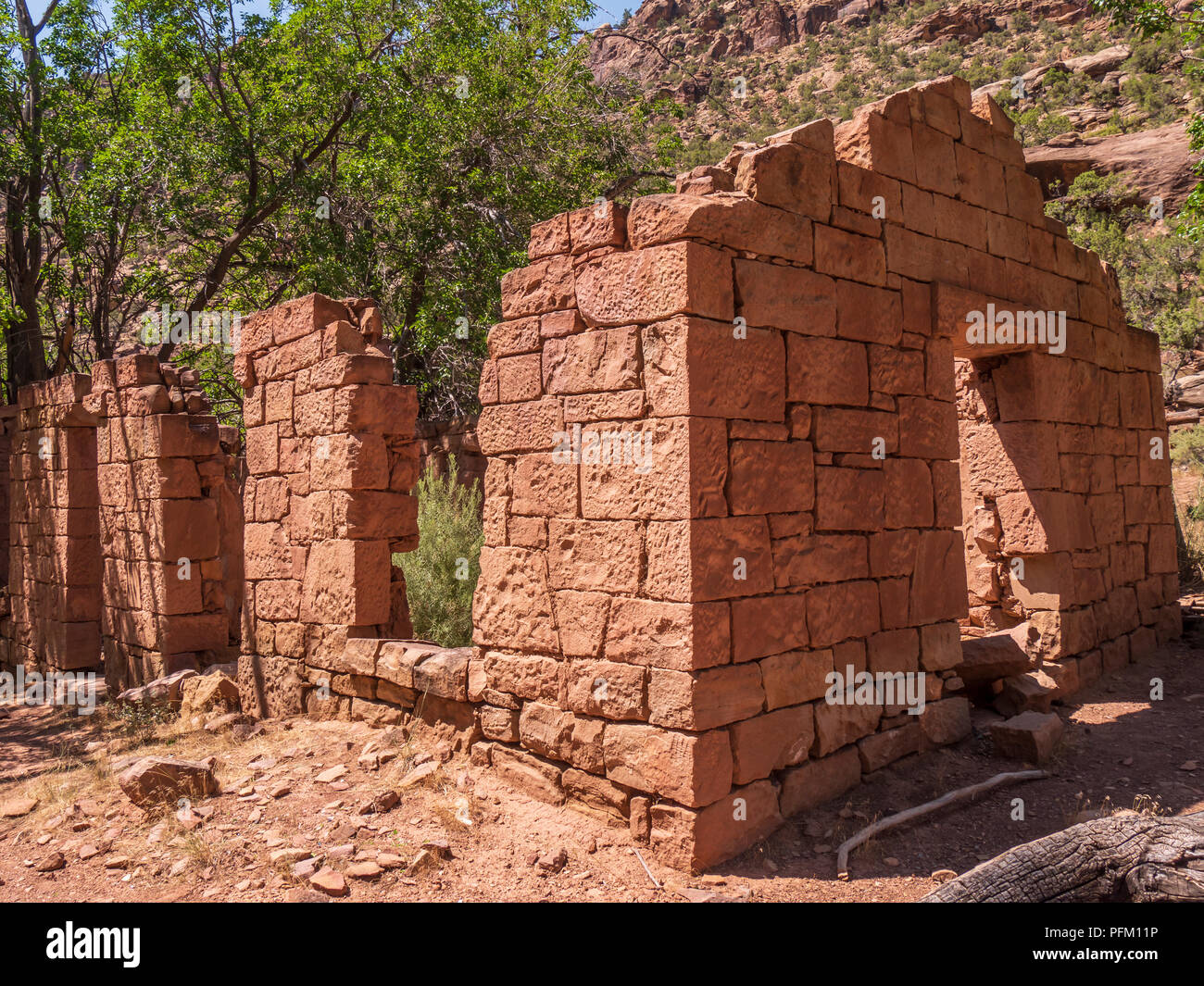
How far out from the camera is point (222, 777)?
18.6 feet

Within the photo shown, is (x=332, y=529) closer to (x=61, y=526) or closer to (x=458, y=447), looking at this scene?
(x=61, y=526)

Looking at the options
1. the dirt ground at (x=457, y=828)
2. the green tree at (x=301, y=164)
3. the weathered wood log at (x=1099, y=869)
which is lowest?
the dirt ground at (x=457, y=828)

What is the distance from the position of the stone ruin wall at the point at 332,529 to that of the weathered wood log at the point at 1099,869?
3220mm

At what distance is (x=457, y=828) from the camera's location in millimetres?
4656

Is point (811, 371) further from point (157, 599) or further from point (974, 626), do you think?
point (157, 599)

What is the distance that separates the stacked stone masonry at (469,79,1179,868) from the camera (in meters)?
4.24

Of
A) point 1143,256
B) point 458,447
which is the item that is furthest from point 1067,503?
point 1143,256

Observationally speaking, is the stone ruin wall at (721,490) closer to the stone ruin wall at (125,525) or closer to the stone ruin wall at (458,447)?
the stone ruin wall at (125,525)

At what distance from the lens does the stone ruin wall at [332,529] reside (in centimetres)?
620

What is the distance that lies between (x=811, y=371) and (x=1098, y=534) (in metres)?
4.13

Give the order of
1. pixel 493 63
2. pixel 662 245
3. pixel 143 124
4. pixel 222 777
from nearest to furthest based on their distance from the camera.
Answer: pixel 662 245 < pixel 222 777 < pixel 143 124 < pixel 493 63

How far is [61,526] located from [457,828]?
7.32 metres

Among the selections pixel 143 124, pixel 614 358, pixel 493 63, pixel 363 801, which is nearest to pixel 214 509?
pixel 363 801

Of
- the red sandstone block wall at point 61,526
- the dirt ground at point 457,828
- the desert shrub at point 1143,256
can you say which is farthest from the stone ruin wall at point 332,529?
the desert shrub at point 1143,256
